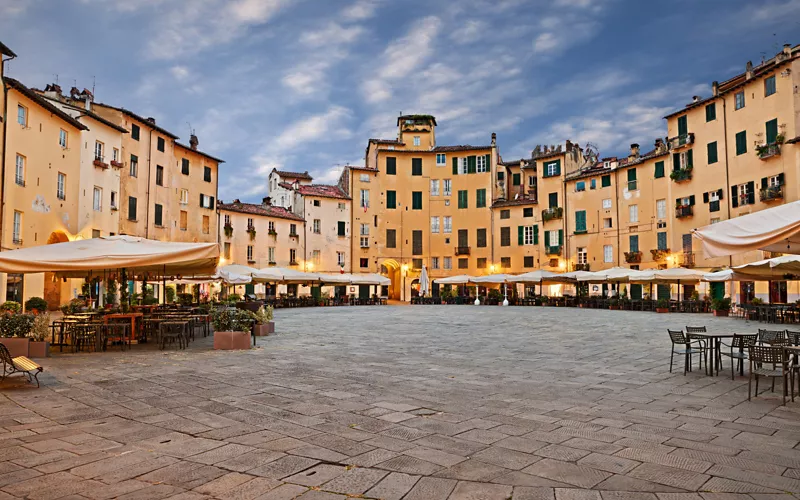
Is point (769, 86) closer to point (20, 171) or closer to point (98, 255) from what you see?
point (98, 255)

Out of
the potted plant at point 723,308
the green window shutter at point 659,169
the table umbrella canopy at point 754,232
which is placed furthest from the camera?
the green window shutter at point 659,169

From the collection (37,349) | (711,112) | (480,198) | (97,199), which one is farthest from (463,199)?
(37,349)

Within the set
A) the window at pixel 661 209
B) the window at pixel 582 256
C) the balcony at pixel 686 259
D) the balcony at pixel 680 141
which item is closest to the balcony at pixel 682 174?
the balcony at pixel 680 141

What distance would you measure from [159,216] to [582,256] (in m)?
32.9

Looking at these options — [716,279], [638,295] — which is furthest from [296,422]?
[638,295]

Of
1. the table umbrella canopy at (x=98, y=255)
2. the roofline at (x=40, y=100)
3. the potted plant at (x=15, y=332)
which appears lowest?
the potted plant at (x=15, y=332)

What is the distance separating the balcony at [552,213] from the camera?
46875 millimetres

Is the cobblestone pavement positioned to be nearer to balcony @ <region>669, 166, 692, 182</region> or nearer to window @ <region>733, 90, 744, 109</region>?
window @ <region>733, 90, 744, 109</region>

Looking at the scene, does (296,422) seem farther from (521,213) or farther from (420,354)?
A: (521,213)

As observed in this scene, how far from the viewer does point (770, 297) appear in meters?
29.1

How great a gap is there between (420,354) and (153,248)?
19.4 ft

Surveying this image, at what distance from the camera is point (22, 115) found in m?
20.7

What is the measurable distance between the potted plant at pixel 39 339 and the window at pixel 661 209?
126 feet

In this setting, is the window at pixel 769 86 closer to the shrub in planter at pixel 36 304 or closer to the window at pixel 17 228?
the shrub in planter at pixel 36 304
